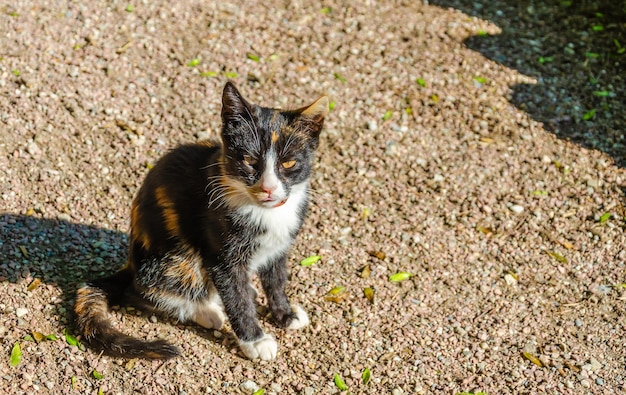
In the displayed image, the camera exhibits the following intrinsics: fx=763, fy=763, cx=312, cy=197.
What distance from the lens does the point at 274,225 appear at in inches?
168

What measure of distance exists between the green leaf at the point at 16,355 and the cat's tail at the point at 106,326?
0.34 meters

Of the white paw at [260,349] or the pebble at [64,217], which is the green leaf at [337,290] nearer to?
the white paw at [260,349]

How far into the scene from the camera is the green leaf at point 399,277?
A: 17.2 ft

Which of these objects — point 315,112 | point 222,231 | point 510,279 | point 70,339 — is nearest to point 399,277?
point 510,279

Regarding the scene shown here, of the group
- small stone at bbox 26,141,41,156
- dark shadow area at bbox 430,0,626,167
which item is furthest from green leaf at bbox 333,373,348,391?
dark shadow area at bbox 430,0,626,167

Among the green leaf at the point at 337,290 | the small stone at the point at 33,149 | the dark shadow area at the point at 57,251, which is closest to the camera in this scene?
the dark shadow area at the point at 57,251

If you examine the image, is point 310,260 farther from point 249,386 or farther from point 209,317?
point 249,386

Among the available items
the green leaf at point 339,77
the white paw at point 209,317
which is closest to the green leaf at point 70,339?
the white paw at point 209,317

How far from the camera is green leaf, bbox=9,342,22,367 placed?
4258 millimetres

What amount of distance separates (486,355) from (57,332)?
2.61 meters

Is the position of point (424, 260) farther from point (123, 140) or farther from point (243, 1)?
point (243, 1)

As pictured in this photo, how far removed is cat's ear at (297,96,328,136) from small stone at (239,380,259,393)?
150 cm

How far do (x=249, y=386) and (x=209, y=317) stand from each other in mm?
556

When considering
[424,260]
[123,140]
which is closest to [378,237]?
[424,260]
